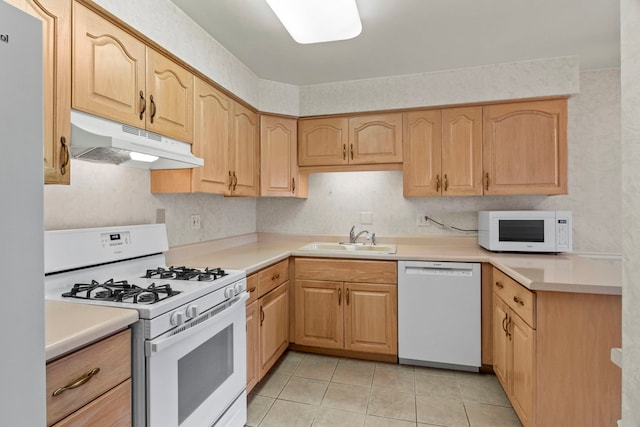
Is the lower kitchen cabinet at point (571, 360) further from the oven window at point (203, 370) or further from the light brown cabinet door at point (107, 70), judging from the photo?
the light brown cabinet door at point (107, 70)

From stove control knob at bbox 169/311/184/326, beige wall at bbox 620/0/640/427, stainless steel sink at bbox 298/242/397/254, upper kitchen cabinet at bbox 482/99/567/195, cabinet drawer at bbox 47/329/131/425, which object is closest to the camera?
beige wall at bbox 620/0/640/427

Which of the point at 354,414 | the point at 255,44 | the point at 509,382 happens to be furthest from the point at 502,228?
the point at 255,44

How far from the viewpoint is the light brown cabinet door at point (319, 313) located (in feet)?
8.66

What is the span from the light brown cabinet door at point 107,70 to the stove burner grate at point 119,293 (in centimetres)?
73

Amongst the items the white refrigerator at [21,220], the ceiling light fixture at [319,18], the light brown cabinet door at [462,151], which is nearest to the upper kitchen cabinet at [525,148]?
the light brown cabinet door at [462,151]

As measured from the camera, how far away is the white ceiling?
6.20 ft

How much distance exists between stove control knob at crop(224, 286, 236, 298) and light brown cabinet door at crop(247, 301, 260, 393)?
0.35 metres

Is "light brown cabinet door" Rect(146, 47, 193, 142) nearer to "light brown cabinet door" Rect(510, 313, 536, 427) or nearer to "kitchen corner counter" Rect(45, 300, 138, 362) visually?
"kitchen corner counter" Rect(45, 300, 138, 362)

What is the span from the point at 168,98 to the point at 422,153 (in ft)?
6.44

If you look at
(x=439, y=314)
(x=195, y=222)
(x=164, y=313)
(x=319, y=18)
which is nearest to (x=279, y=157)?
(x=195, y=222)

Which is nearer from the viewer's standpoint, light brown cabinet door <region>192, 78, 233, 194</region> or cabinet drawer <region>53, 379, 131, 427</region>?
cabinet drawer <region>53, 379, 131, 427</region>

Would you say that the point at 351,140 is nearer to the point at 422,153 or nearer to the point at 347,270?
the point at 422,153

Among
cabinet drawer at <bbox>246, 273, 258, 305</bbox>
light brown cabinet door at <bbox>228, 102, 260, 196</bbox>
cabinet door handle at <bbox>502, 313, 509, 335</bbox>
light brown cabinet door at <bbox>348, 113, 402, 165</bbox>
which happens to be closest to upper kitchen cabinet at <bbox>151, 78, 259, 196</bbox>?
light brown cabinet door at <bbox>228, 102, 260, 196</bbox>

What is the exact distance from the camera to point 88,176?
1653 mm
